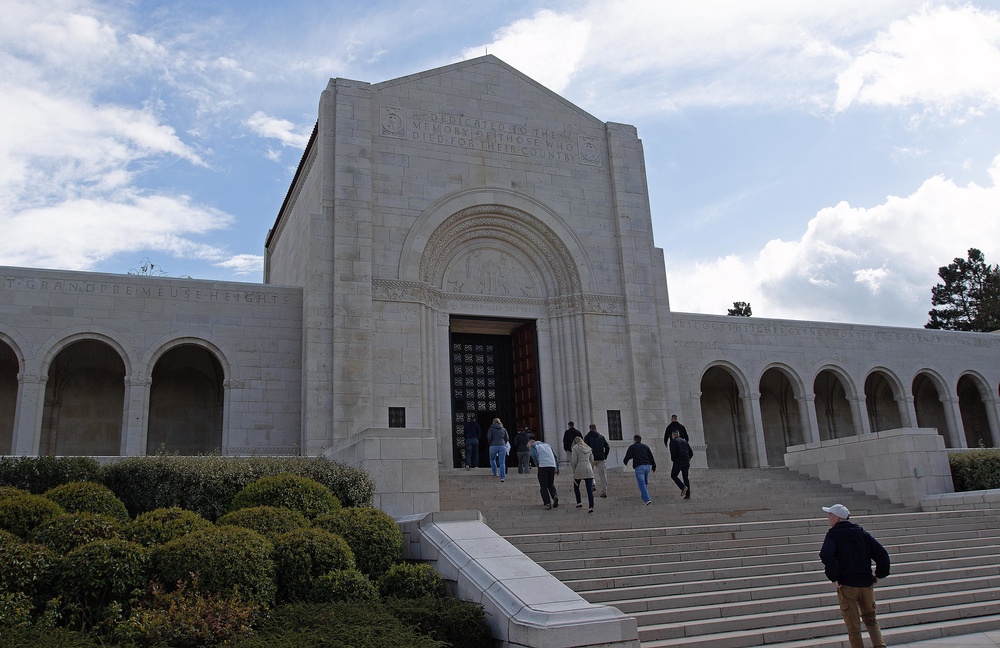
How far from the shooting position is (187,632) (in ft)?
27.1

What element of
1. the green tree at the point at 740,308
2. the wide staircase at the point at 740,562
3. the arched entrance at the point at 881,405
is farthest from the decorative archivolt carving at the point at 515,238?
the green tree at the point at 740,308

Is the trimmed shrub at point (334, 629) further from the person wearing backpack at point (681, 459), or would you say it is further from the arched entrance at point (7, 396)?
the arched entrance at point (7, 396)

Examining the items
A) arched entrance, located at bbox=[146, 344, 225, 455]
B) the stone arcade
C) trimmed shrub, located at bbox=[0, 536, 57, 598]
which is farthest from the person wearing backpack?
arched entrance, located at bbox=[146, 344, 225, 455]

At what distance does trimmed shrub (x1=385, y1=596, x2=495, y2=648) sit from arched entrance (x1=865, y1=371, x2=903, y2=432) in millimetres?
26963

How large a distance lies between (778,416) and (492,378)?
12335 millimetres

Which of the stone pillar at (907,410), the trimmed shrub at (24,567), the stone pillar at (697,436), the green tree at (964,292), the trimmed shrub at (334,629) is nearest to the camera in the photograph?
the trimmed shrub at (334,629)

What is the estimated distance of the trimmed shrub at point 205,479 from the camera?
12656mm

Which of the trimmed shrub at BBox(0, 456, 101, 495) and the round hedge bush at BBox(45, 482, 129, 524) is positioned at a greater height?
the trimmed shrub at BBox(0, 456, 101, 495)

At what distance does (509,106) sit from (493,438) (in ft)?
36.4

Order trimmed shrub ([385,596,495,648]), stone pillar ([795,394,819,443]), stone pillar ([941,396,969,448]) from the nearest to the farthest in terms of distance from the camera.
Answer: trimmed shrub ([385,596,495,648]) < stone pillar ([795,394,819,443]) < stone pillar ([941,396,969,448])

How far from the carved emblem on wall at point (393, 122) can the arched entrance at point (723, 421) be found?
13.7m

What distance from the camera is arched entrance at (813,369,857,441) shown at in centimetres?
3152

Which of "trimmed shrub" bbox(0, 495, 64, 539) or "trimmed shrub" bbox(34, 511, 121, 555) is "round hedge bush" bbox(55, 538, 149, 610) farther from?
"trimmed shrub" bbox(0, 495, 64, 539)

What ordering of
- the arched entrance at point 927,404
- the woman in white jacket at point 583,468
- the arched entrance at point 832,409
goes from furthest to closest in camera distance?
the arched entrance at point 927,404, the arched entrance at point 832,409, the woman in white jacket at point 583,468
